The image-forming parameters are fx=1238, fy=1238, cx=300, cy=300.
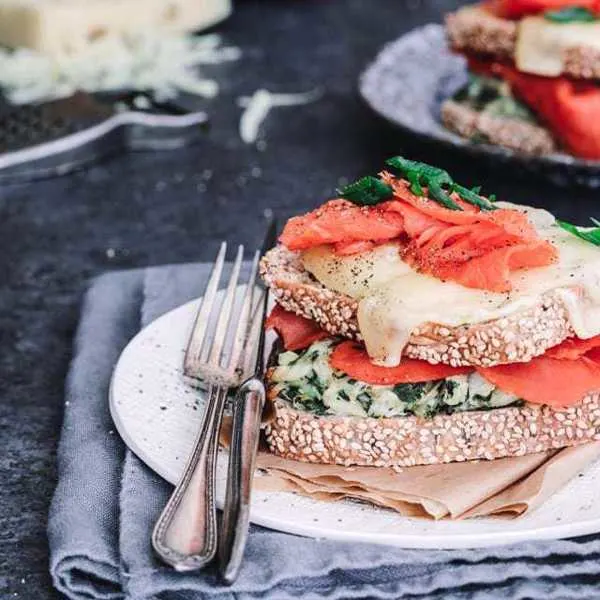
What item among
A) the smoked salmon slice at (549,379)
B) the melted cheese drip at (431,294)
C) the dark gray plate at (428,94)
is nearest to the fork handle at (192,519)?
the melted cheese drip at (431,294)

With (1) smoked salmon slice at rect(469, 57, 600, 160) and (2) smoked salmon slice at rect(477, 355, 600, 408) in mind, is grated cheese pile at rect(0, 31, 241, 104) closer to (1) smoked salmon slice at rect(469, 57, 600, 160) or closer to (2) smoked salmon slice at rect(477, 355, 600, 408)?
(1) smoked salmon slice at rect(469, 57, 600, 160)

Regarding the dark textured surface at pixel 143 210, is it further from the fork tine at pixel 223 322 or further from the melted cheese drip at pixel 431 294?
the melted cheese drip at pixel 431 294

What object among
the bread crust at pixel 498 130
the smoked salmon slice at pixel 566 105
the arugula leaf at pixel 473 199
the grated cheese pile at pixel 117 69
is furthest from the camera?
the grated cheese pile at pixel 117 69

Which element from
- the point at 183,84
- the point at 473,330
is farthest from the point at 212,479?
the point at 183,84

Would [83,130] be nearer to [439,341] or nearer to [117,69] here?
[117,69]

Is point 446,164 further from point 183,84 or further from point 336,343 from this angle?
point 336,343

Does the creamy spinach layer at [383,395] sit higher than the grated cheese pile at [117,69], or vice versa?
the creamy spinach layer at [383,395]

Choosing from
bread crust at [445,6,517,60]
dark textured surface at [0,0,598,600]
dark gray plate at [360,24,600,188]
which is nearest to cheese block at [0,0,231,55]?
dark textured surface at [0,0,598,600]
